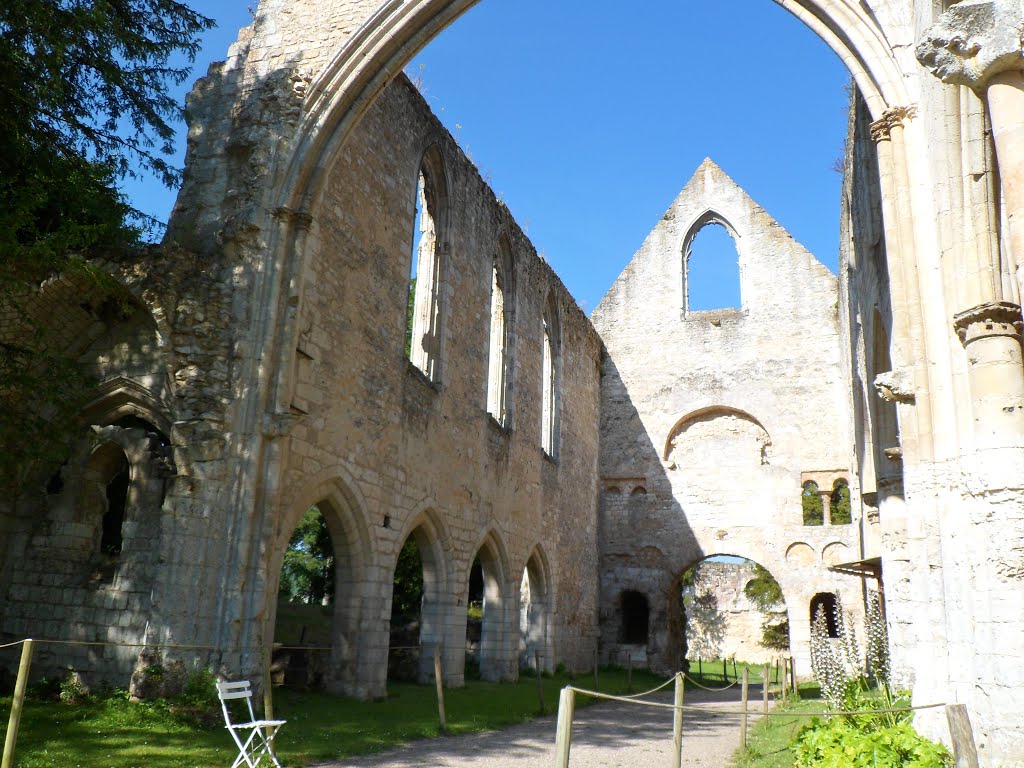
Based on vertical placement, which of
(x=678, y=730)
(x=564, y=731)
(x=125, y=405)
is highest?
(x=125, y=405)

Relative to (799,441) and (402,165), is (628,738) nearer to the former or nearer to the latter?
(402,165)

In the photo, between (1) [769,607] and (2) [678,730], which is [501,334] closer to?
(2) [678,730]

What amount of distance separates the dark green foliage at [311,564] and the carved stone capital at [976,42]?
49.5 ft

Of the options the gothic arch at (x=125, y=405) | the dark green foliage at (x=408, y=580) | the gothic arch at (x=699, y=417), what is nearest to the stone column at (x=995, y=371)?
the gothic arch at (x=125, y=405)

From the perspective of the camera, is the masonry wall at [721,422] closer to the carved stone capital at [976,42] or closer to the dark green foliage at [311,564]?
the dark green foliage at [311,564]

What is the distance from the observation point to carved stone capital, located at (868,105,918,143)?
21.3 ft

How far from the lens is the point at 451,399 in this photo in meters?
12.6

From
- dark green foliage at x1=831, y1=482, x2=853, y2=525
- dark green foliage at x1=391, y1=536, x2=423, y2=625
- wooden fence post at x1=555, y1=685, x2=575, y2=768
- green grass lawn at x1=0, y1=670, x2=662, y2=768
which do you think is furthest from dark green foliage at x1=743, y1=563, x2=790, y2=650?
Result: wooden fence post at x1=555, y1=685, x2=575, y2=768

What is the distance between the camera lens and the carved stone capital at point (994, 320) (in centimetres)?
513

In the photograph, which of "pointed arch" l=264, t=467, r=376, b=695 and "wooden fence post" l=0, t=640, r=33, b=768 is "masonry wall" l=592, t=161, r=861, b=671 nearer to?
"pointed arch" l=264, t=467, r=376, b=695

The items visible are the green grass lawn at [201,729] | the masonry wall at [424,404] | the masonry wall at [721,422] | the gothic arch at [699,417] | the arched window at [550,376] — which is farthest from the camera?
the gothic arch at [699,417]

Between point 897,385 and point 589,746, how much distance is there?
4.50 metres

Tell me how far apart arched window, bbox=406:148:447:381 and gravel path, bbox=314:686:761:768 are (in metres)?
5.12

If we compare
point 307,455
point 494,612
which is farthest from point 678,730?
point 494,612
